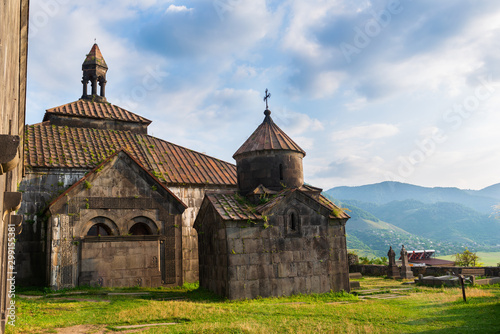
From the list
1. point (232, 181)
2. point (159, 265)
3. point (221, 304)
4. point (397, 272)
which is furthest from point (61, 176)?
point (397, 272)

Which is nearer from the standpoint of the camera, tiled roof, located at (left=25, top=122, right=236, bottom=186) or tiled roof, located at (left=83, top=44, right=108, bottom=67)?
tiled roof, located at (left=25, top=122, right=236, bottom=186)

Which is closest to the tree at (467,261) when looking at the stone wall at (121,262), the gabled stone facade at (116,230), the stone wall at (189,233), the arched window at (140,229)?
the stone wall at (189,233)

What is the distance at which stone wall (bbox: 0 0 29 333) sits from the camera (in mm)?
4555

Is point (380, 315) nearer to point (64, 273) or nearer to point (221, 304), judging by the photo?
point (221, 304)

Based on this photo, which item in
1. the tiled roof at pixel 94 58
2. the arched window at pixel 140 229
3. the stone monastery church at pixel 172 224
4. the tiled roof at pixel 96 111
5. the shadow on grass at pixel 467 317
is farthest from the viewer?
the tiled roof at pixel 94 58

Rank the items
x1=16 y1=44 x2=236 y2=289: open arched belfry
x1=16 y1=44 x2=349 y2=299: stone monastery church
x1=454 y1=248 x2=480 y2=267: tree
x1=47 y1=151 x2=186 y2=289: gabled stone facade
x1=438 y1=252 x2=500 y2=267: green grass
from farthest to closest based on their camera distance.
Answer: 1. x1=438 y1=252 x2=500 y2=267: green grass
2. x1=454 y1=248 x2=480 y2=267: tree
3. x1=16 y1=44 x2=236 y2=289: open arched belfry
4. x1=47 y1=151 x2=186 y2=289: gabled stone facade
5. x1=16 y1=44 x2=349 y2=299: stone monastery church

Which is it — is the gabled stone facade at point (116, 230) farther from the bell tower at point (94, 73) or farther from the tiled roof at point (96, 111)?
the bell tower at point (94, 73)

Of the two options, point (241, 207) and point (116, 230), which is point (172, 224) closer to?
point (116, 230)

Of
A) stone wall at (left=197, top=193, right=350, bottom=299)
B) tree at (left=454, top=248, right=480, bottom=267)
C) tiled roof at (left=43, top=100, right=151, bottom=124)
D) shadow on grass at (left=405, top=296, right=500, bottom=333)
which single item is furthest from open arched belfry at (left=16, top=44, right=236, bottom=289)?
tree at (left=454, top=248, right=480, bottom=267)

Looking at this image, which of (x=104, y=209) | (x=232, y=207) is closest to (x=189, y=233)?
(x=104, y=209)

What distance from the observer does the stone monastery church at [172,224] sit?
1338 cm

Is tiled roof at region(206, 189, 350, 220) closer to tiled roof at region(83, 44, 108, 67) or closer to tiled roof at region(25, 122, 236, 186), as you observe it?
tiled roof at region(25, 122, 236, 186)

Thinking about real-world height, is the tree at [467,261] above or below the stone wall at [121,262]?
below

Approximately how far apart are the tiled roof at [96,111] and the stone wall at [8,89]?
12537mm
